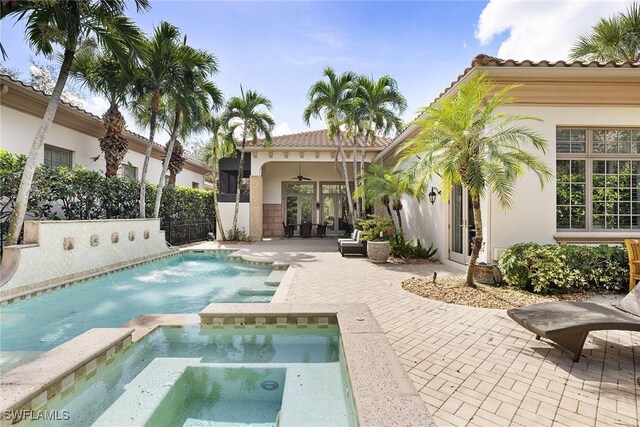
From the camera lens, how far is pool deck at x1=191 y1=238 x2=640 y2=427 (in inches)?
99.7

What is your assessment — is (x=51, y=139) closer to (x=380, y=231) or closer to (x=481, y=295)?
(x=380, y=231)

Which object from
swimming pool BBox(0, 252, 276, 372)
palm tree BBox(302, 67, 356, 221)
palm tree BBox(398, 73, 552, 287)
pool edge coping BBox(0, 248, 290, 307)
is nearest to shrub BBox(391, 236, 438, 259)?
pool edge coping BBox(0, 248, 290, 307)

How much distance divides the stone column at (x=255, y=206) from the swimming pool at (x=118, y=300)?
6.26 m

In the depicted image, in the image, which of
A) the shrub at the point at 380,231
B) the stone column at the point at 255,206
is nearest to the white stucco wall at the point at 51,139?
the stone column at the point at 255,206

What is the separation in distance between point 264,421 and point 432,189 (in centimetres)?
919

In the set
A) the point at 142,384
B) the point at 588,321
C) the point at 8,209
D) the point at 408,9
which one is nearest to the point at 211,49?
the point at 408,9

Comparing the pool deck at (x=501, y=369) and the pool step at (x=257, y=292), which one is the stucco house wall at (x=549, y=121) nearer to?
the pool deck at (x=501, y=369)

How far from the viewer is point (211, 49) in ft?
39.1

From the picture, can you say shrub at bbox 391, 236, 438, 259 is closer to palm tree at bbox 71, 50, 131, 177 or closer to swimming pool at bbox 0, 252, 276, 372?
swimming pool at bbox 0, 252, 276, 372

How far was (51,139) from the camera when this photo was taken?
10.4m

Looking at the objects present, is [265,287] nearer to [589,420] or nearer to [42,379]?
[42,379]

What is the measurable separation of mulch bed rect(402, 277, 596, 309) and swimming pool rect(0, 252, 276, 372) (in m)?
3.43

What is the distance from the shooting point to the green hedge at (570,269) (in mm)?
5863

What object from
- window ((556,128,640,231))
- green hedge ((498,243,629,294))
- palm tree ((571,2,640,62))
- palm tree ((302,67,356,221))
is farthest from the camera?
palm tree ((302,67,356,221))
